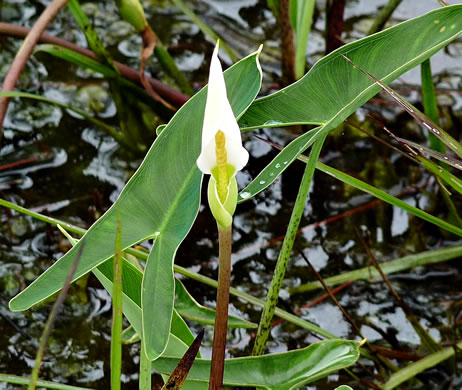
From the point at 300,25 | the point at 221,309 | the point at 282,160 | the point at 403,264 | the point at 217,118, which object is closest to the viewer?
the point at 217,118

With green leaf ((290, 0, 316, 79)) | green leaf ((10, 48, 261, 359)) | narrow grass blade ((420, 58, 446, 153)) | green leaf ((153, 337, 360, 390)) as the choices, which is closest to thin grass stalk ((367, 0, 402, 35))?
green leaf ((290, 0, 316, 79))

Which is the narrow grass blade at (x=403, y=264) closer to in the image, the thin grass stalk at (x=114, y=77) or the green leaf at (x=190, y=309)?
the green leaf at (x=190, y=309)

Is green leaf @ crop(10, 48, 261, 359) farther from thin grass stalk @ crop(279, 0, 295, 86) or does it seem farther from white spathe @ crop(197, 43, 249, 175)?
thin grass stalk @ crop(279, 0, 295, 86)

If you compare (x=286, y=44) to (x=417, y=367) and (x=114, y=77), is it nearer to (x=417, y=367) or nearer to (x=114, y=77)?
(x=114, y=77)

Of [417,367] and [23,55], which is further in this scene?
[23,55]

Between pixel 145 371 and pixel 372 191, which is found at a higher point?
pixel 372 191

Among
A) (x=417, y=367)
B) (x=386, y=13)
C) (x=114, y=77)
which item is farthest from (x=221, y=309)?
(x=386, y=13)

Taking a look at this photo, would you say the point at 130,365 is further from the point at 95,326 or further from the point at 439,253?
the point at 439,253

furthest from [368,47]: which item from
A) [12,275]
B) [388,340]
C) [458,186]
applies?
[12,275]
